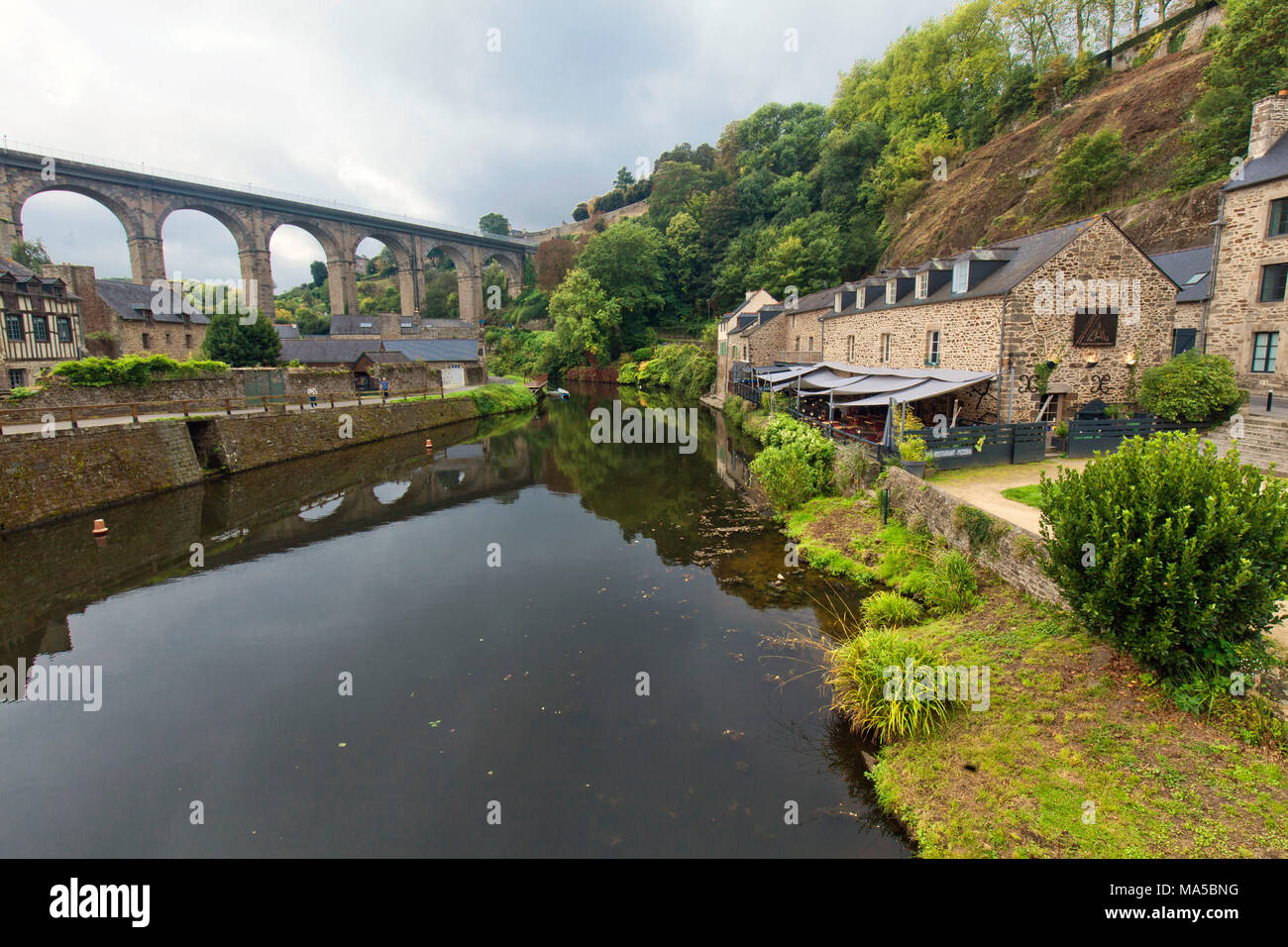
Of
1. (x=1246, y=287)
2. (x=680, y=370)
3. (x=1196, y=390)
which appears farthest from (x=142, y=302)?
(x=1246, y=287)

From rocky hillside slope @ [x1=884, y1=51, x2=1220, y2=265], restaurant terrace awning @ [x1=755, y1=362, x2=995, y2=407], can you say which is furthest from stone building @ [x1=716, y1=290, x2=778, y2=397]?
restaurant terrace awning @ [x1=755, y1=362, x2=995, y2=407]

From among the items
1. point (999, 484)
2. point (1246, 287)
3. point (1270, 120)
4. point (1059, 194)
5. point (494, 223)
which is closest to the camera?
point (999, 484)

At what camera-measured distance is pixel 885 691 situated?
6.74 metres

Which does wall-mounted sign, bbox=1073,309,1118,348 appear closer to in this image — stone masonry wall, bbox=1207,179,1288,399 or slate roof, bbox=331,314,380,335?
stone masonry wall, bbox=1207,179,1288,399

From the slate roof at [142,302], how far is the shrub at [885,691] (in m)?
41.3

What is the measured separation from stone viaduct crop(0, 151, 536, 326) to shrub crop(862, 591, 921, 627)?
158 feet

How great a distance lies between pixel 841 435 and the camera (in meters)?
17.1

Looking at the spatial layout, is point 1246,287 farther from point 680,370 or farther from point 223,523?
point 680,370

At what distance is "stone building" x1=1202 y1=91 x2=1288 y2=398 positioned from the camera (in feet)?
52.4

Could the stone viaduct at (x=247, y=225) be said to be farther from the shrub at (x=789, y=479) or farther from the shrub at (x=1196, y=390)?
the shrub at (x=1196, y=390)

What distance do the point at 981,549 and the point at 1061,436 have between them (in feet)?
23.3

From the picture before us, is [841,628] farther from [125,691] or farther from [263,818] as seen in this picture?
[125,691]

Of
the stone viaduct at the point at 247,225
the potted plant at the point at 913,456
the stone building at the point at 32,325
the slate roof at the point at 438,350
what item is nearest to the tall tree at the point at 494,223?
the stone viaduct at the point at 247,225
